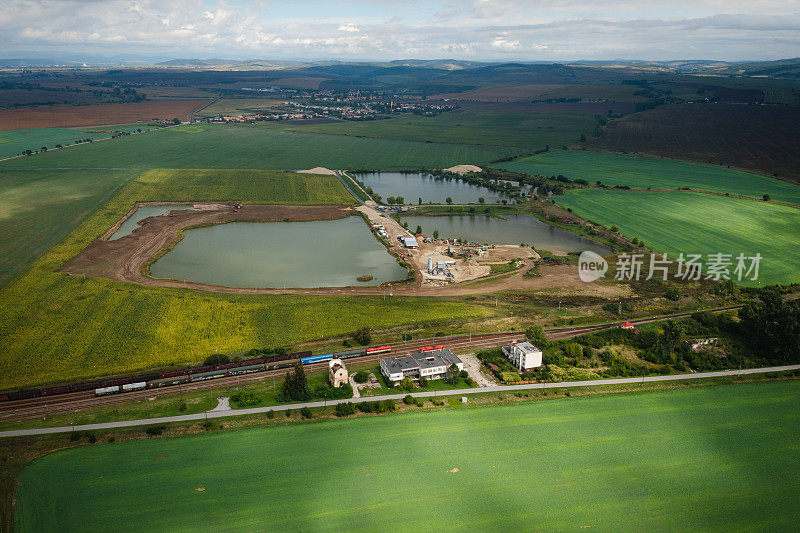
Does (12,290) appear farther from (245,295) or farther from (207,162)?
(207,162)

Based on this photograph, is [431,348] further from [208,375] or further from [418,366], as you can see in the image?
[208,375]

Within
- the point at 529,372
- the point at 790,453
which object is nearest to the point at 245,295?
the point at 529,372

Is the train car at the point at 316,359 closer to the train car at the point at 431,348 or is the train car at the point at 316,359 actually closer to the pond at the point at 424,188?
the train car at the point at 431,348

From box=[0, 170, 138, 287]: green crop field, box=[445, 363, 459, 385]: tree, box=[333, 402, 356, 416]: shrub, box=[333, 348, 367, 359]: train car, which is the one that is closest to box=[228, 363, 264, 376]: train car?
box=[333, 348, 367, 359]: train car

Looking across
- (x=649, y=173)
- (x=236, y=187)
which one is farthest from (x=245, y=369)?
(x=649, y=173)

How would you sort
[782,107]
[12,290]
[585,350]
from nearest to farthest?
[585,350]
[12,290]
[782,107]

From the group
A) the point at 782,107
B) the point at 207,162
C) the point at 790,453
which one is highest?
the point at 782,107
